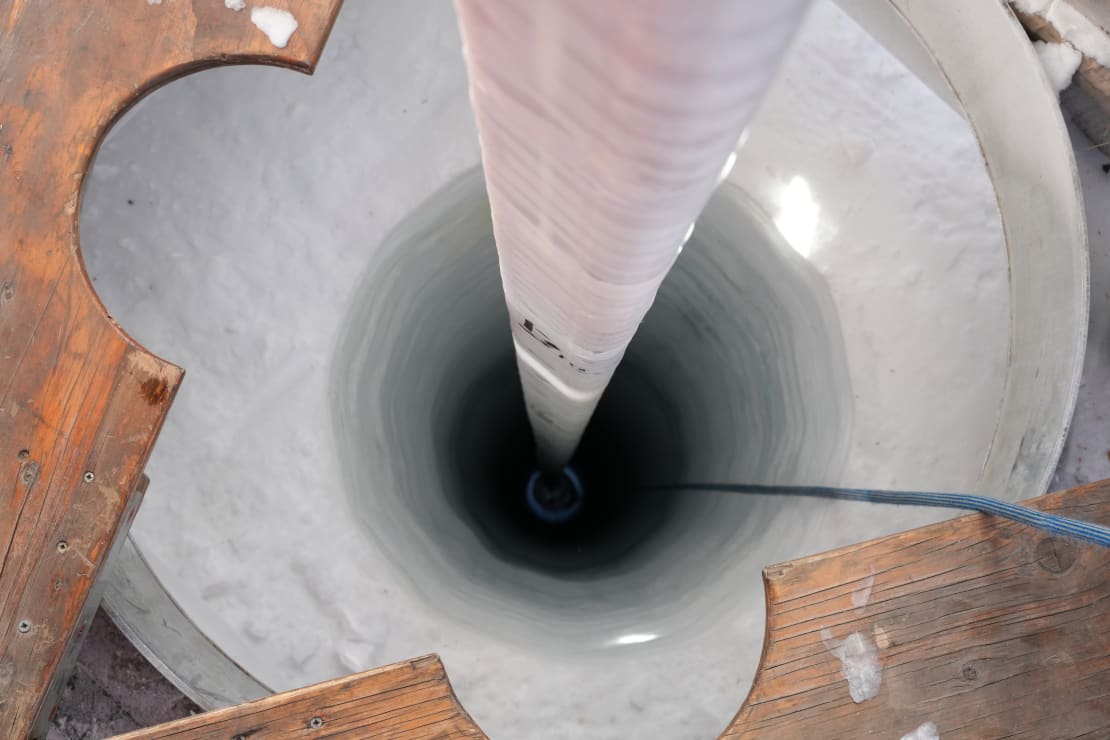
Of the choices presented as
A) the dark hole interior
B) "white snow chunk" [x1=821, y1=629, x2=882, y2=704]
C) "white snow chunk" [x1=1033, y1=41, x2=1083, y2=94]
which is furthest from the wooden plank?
"white snow chunk" [x1=1033, y1=41, x2=1083, y2=94]

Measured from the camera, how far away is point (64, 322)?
4.79 ft

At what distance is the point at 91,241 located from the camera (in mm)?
1921

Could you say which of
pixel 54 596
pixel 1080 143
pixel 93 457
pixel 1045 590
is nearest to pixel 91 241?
pixel 93 457

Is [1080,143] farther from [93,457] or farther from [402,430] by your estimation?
[93,457]

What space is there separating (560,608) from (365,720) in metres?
0.97

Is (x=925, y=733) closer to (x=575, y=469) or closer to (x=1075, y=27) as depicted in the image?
(x=1075, y=27)

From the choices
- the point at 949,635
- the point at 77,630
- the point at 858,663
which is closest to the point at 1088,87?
the point at 949,635

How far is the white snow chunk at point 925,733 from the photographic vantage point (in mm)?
1181

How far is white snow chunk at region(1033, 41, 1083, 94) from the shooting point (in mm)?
2004

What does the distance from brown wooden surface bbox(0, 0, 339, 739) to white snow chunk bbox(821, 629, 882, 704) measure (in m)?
1.15

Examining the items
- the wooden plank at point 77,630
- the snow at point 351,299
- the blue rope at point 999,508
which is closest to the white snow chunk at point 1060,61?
the snow at point 351,299

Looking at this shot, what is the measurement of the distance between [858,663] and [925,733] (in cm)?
12

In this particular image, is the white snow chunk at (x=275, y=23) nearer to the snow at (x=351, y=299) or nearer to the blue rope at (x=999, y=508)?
the snow at (x=351, y=299)

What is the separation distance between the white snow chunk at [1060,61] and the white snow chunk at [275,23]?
173cm
